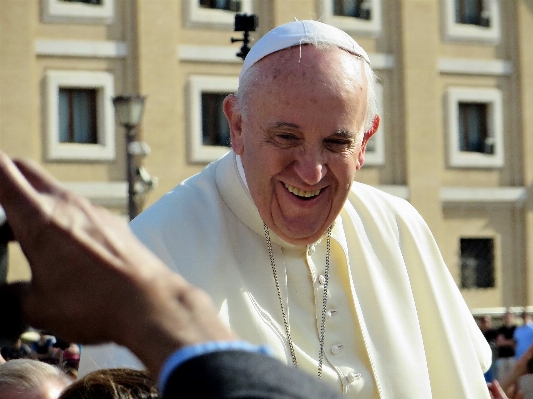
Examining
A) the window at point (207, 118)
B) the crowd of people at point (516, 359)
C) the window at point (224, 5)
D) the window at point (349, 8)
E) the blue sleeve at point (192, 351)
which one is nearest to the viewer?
the blue sleeve at point (192, 351)

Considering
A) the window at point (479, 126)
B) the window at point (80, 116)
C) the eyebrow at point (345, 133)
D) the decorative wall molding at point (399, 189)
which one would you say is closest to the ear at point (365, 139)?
the eyebrow at point (345, 133)

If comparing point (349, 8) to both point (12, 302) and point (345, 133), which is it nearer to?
point (345, 133)

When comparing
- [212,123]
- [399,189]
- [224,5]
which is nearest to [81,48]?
[212,123]

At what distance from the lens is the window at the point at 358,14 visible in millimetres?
20141

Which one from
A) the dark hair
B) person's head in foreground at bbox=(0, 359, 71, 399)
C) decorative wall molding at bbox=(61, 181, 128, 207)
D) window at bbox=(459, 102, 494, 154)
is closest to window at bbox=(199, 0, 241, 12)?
decorative wall molding at bbox=(61, 181, 128, 207)

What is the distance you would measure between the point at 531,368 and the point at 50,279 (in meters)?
4.66

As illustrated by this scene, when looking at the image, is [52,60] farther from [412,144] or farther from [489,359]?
[489,359]

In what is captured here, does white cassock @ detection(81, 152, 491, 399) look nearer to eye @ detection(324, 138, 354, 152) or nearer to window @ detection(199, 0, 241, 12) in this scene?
eye @ detection(324, 138, 354, 152)

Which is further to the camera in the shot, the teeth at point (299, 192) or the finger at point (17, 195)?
the teeth at point (299, 192)

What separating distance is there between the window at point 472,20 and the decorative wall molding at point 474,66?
0.43 metres

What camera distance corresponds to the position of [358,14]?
20.4 meters

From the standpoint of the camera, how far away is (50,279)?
0.85 m

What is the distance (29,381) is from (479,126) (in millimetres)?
19112

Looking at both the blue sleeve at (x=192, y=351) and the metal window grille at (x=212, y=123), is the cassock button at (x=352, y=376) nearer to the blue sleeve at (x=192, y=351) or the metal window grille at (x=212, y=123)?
the blue sleeve at (x=192, y=351)
